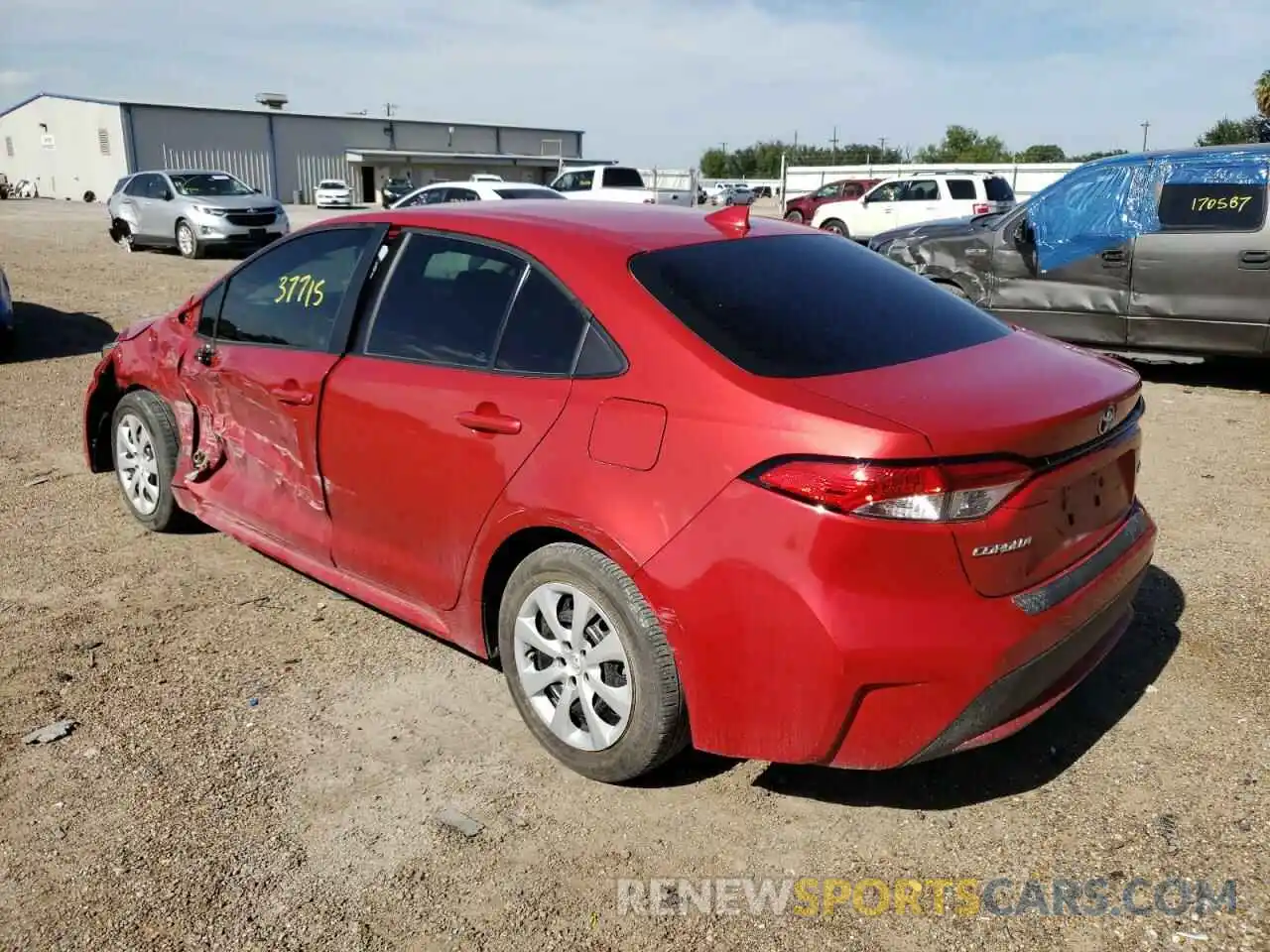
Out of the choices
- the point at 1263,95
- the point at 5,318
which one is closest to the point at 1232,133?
the point at 1263,95

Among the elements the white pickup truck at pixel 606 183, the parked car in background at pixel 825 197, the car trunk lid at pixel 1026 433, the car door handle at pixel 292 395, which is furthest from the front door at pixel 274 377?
the parked car in background at pixel 825 197

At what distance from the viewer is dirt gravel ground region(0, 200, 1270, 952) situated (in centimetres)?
252

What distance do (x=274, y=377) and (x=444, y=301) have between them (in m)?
0.92

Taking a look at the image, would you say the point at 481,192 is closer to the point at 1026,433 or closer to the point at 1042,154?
the point at 1026,433

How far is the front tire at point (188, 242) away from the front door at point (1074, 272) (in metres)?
14.6

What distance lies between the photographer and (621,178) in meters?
25.2

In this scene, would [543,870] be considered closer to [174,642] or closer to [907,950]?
[907,950]

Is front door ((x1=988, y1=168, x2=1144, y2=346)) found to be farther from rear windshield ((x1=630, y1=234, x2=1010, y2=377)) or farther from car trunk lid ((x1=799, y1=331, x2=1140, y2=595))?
car trunk lid ((x1=799, y1=331, x2=1140, y2=595))

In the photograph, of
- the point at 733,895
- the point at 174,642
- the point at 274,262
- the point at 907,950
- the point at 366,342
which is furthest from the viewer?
the point at 274,262

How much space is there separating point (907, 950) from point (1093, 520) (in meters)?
1.28

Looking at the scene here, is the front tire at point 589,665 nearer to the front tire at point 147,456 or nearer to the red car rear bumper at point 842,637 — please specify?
the red car rear bumper at point 842,637

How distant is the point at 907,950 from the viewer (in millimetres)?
2424

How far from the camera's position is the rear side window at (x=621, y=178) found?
81.4ft

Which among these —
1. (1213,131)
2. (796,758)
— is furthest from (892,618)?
(1213,131)
